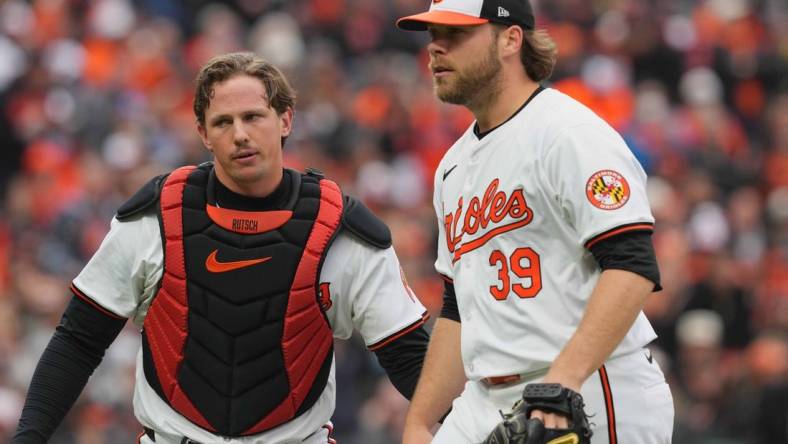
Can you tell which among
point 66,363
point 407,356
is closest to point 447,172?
point 407,356

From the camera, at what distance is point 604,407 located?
4648 millimetres

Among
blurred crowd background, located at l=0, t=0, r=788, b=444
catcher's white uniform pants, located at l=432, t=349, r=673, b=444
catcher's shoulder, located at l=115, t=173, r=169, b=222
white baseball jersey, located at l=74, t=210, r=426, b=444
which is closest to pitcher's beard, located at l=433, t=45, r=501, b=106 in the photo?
white baseball jersey, located at l=74, t=210, r=426, b=444

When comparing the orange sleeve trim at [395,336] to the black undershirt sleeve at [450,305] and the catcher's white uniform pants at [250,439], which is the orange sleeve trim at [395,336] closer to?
the black undershirt sleeve at [450,305]

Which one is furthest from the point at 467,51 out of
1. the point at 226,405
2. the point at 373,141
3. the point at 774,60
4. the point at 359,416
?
the point at 774,60

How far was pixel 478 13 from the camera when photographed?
4.86 m

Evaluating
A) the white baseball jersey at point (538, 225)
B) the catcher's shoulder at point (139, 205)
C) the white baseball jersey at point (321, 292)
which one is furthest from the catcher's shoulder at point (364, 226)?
the catcher's shoulder at point (139, 205)

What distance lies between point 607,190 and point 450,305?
1058 millimetres

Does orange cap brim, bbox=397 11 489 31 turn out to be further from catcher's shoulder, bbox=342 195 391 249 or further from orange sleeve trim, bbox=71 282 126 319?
orange sleeve trim, bbox=71 282 126 319

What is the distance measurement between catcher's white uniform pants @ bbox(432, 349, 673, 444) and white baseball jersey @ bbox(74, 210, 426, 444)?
76cm

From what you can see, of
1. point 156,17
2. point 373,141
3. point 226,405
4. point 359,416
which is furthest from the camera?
point 156,17

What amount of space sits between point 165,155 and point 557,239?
8.22 metres

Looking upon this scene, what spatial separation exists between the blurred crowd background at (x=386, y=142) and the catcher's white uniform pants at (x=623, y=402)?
209 inches

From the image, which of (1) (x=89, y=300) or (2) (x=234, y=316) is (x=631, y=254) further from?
(1) (x=89, y=300)

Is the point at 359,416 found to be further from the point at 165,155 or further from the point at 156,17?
the point at 156,17
